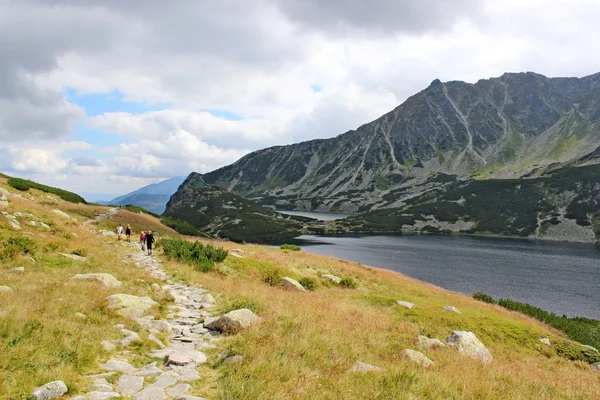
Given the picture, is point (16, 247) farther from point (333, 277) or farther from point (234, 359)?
point (333, 277)

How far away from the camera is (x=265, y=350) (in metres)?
9.07

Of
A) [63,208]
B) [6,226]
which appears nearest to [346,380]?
[6,226]

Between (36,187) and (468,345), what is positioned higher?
(36,187)

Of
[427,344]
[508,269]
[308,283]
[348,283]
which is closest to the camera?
[427,344]

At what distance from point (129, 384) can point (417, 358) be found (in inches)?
329

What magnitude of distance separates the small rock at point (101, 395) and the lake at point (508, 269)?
209ft

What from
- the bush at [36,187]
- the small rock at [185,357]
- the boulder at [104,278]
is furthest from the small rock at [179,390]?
the bush at [36,187]

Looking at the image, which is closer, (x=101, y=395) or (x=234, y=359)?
(x=101, y=395)

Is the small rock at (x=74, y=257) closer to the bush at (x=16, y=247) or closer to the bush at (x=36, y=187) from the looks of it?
the bush at (x=16, y=247)

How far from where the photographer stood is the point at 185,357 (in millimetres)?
9094

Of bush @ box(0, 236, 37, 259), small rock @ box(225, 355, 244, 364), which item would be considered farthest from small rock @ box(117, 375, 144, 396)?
bush @ box(0, 236, 37, 259)

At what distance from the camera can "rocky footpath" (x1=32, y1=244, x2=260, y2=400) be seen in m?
6.88

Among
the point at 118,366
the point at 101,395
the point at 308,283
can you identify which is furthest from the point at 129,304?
the point at 308,283

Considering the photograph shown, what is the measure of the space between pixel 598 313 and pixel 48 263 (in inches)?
2667
